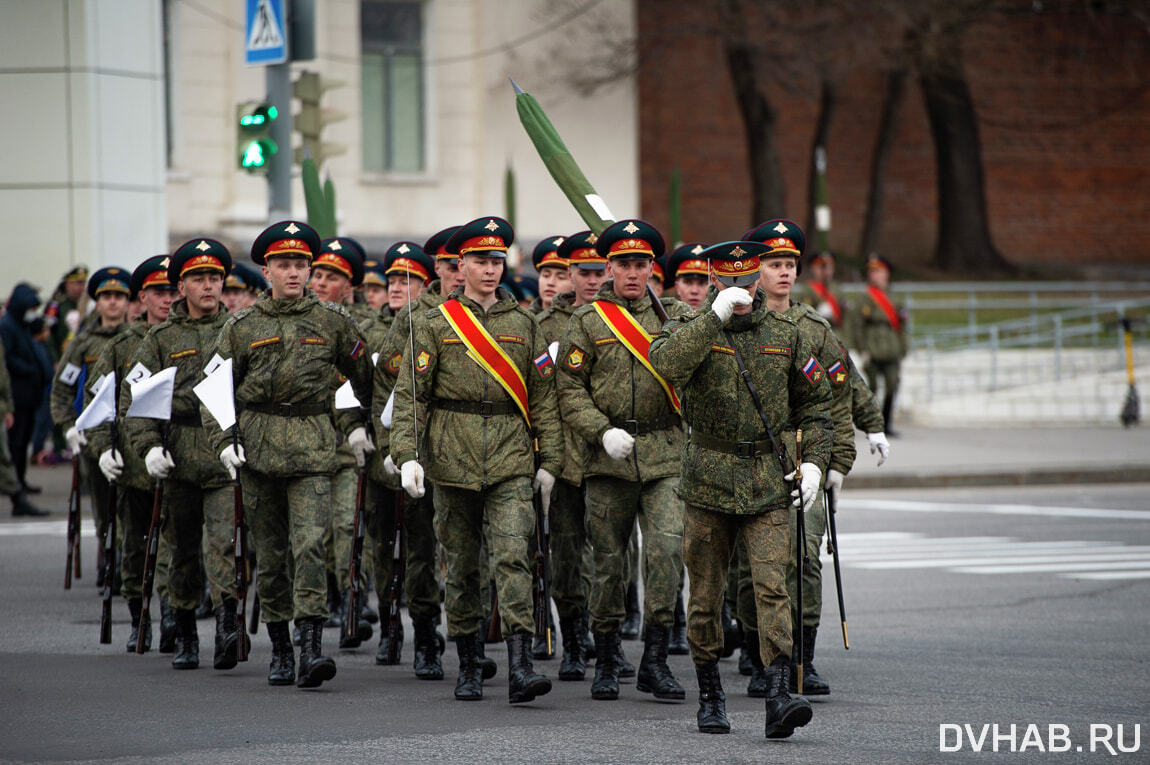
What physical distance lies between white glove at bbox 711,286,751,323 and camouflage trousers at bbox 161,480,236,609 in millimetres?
3150

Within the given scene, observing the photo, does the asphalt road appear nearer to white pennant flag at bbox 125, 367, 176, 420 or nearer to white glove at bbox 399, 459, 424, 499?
white glove at bbox 399, 459, 424, 499

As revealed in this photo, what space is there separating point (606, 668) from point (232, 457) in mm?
2090

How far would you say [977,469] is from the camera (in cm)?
1841

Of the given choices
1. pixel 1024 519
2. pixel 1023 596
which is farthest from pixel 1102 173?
pixel 1023 596

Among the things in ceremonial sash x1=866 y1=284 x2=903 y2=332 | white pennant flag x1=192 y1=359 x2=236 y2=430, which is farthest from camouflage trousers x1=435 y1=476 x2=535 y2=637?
ceremonial sash x1=866 y1=284 x2=903 y2=332

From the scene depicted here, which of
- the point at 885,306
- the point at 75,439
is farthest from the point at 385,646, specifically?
the point at 885,306

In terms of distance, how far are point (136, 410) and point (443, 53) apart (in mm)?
22343

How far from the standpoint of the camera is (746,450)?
24.0ft

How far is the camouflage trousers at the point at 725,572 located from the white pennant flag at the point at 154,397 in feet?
10.0

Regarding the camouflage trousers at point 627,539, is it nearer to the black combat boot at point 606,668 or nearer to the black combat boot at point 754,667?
the black combat boot at point 606,668

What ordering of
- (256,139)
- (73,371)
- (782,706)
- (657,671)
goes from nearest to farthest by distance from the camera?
(782,706)
(657,671)
(73,371)
(256,139)

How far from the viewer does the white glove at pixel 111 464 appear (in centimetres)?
945

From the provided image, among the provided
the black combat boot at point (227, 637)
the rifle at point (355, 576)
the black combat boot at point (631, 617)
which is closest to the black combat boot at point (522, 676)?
the rifle at point (355, 576)

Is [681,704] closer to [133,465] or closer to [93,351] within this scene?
[133,465]
